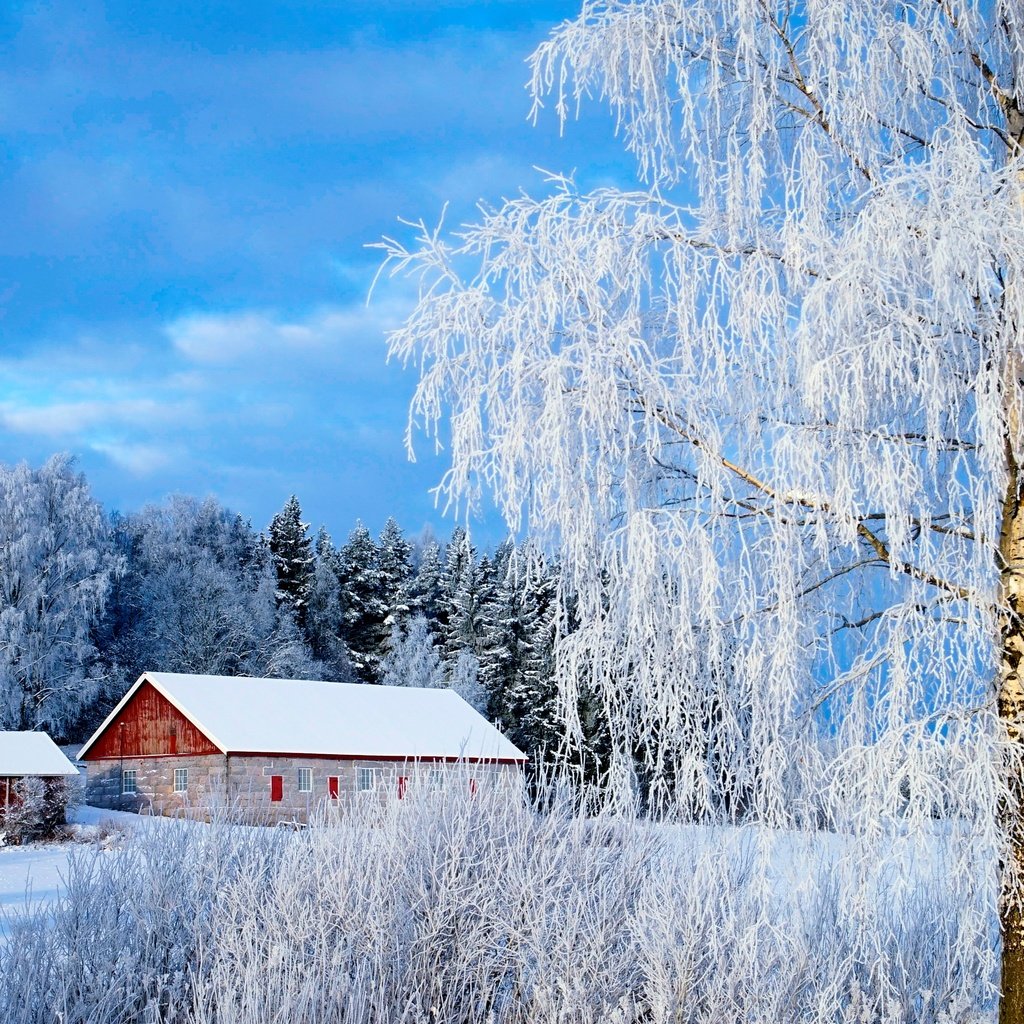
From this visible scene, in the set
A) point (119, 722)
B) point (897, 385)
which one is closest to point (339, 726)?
point (119, 722)

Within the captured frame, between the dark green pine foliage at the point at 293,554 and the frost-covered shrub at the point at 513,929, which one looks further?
the dark green pine foliage at the point at 293,554

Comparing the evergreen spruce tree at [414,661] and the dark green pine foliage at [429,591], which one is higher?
the dark green pine foliage at [429,591]

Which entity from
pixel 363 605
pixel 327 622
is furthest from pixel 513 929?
pixel 363 605

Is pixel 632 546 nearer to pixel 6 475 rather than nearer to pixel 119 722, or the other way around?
pixel 119 722

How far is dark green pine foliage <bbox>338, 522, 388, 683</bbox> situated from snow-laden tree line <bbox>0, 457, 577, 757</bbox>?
0.07 m

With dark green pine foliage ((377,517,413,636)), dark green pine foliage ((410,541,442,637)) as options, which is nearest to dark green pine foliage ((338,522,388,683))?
dark green pine foliage ((377,517,413,636))

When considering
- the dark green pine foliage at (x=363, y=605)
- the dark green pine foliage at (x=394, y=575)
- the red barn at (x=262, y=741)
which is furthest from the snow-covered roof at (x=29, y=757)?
the dark green pine foliage at (x=363, y=605)

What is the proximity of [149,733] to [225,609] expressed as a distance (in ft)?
47.5

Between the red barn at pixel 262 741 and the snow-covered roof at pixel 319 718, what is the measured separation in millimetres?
36

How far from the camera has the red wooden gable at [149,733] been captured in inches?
1185

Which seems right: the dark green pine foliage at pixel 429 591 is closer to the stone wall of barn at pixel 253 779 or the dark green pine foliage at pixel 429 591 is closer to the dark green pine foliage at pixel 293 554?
the dark green pine foliage at pixel 293 554

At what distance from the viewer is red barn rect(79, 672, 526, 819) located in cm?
2902

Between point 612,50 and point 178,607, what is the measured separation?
140ft

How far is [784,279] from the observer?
588 centimetres
